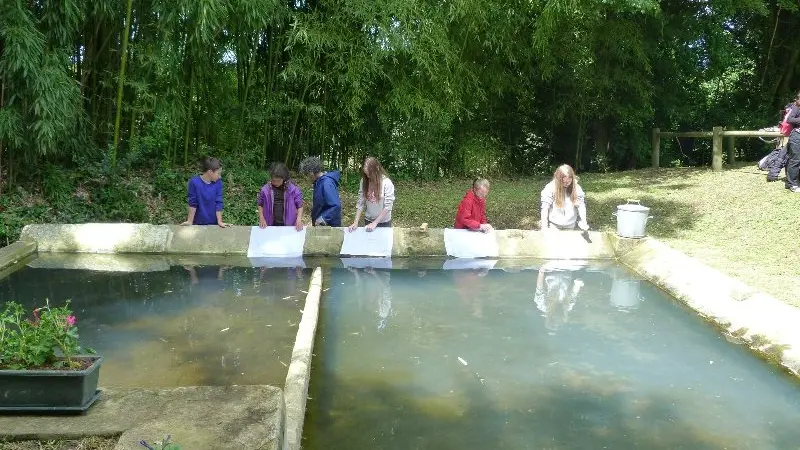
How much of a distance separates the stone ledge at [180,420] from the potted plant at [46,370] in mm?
53

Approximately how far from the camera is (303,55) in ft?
30.8

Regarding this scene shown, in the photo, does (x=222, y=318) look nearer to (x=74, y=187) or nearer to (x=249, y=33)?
(x=74, y=187)

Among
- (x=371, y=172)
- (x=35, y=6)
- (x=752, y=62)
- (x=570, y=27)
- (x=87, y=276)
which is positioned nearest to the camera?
(x=87, y=276)

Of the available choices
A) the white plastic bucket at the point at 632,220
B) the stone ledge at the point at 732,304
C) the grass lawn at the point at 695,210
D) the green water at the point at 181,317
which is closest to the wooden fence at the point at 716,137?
the grass lawn at the point at 695,210

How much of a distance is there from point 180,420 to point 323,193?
181 inches

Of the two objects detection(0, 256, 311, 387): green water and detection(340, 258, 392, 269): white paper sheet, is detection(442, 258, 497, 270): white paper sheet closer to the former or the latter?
detection(340, 258, 392, 269): white paper sheet

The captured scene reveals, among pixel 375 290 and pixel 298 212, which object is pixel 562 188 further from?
pixel 298 212

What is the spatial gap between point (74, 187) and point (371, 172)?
12.2 ft

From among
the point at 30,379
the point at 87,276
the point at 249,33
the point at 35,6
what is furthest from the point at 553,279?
the point at 35,6

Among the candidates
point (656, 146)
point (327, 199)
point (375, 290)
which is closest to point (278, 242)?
point (327, 199)

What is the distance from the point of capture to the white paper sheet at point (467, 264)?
6602 millimetres

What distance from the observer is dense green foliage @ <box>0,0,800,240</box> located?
7.48 metres

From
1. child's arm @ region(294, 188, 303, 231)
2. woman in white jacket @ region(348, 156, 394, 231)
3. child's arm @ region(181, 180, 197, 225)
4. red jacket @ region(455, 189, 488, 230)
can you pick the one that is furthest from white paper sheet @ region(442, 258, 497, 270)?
child's arm @ region(181, 180, 197, 225)

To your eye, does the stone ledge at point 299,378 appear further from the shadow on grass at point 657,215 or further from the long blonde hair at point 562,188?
the shadow on grass at point 657,215
